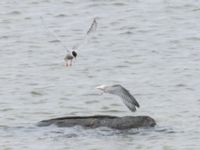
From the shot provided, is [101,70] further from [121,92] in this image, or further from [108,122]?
[121,92]

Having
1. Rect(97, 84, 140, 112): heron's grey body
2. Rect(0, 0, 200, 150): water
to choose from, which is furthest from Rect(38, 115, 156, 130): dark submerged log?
Rect(97, 84, 140, 112): heron's grey body

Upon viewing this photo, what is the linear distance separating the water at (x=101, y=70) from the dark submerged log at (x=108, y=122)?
103mm

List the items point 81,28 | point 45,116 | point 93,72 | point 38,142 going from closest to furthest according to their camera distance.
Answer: point 38,142, point 45,116, point 93,72, point 81,28

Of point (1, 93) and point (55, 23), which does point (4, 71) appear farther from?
point (55, 23)

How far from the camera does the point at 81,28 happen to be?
2578 cm

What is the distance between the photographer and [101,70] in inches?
878

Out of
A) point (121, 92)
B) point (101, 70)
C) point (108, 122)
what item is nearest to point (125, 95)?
point (121, 92)

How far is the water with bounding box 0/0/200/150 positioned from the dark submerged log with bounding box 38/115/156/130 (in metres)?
0.10

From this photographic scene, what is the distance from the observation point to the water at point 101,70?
55.4ft

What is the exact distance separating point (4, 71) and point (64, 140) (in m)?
6.08

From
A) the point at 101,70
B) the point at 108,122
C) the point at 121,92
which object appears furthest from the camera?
the point at 101,70

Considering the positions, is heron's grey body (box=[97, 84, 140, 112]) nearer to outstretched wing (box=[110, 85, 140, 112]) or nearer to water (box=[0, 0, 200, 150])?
outstretched wing (box=[110, 85, 140, 112])

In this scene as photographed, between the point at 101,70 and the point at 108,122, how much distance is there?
17.0ft

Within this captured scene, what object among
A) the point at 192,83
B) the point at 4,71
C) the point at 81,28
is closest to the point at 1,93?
the point at 4,71
